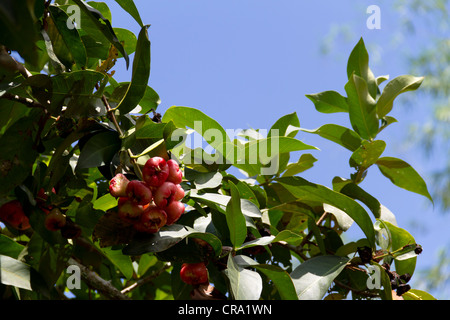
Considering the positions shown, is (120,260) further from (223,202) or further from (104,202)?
(223,202)

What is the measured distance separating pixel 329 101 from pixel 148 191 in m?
0.56

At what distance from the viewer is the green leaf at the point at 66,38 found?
0.83 metres

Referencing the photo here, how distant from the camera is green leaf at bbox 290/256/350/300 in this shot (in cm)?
76

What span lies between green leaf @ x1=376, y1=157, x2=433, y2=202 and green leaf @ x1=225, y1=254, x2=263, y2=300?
536mm

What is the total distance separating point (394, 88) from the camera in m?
1.13

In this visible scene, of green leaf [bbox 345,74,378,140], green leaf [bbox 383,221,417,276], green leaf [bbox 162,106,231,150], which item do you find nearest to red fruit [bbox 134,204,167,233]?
green leaf [bbox 162,106,231,150]

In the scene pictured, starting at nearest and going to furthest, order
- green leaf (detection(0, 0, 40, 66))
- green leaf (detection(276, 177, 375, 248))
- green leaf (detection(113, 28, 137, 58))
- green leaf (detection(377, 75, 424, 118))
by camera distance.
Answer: green leaf (detection(0, 0, 40, 66)), green leaf (detection(276, 177, 375, 248)), green leaf (detection(113, 28, 137, 58)), green leaf (detection(377, 75, 424, 118))

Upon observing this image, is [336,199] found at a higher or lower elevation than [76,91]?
lower

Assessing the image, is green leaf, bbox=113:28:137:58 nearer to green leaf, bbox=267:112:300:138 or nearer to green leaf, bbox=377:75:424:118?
green leaf, bbox=267:112:300:138

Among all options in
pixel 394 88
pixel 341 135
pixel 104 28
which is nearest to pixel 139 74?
pixel 104 28

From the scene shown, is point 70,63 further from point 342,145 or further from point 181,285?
point 342,145

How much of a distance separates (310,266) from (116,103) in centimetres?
43
